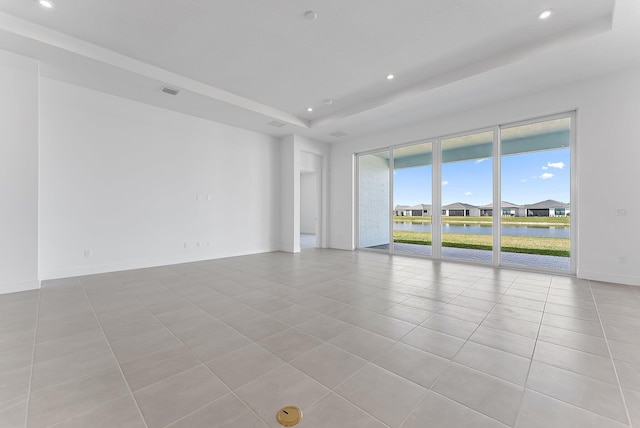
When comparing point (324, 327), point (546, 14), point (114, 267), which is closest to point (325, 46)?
point (546, 14)

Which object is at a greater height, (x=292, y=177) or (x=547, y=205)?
(x=292, y=177)

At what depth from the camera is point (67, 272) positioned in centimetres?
476

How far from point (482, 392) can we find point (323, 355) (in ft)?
3.81

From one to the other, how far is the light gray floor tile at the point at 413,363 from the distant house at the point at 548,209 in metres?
4.79

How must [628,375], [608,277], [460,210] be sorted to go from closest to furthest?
1. [628,375]
2. [608,277]
3. [460,210]

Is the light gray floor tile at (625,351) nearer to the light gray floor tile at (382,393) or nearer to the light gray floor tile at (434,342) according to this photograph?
the light gray floor tile at (434,342)

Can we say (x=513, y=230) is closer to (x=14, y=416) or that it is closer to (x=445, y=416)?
(x=445, y=416)

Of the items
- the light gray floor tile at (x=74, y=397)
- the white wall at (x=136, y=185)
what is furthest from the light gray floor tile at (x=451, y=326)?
the white wall at (x=136, y=185)

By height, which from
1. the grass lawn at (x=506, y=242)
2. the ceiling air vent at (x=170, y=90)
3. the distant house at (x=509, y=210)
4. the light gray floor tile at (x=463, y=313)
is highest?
the ceiling air vent at (x=170, y=90)

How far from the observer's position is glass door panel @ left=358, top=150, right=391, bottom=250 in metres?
8.22

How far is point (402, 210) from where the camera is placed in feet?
24.2

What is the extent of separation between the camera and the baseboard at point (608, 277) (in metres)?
4.27

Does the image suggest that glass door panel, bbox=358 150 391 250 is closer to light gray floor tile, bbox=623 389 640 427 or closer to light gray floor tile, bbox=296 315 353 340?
light gray floor tile, bbox=296 315 353 340

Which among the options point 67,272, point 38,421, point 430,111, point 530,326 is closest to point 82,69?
point 67,272
